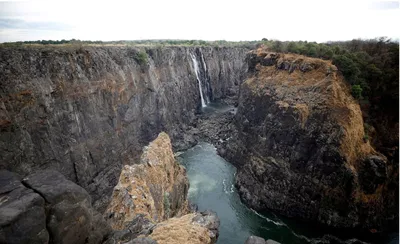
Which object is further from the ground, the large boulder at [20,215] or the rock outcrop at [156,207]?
the large boulder at [20,215]

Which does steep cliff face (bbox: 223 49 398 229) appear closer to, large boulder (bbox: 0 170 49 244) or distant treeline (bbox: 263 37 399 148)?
distant treeline (bbox: 263 37 399 148)

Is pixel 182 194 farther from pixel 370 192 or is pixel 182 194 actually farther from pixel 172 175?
pixel 370 192

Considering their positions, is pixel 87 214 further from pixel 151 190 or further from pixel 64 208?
pixel 151 190

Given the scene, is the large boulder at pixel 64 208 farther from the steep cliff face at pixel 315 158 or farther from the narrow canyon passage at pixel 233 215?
the steep cliff face at pixel 315 158

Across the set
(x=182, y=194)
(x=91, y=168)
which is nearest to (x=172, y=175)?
(x=182, y=194)

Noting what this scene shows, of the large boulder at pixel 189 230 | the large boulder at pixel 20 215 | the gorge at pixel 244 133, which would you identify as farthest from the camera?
the gorge at pixel 244 133

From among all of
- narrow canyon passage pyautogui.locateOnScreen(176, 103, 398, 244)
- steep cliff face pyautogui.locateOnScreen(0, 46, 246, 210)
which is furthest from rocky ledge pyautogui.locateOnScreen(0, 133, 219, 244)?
steep cliff face pyautogui.locateOnScreen(0, 46, 246, 210)

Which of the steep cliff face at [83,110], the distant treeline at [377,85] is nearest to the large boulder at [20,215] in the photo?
the steep cliff face at [83,110]
